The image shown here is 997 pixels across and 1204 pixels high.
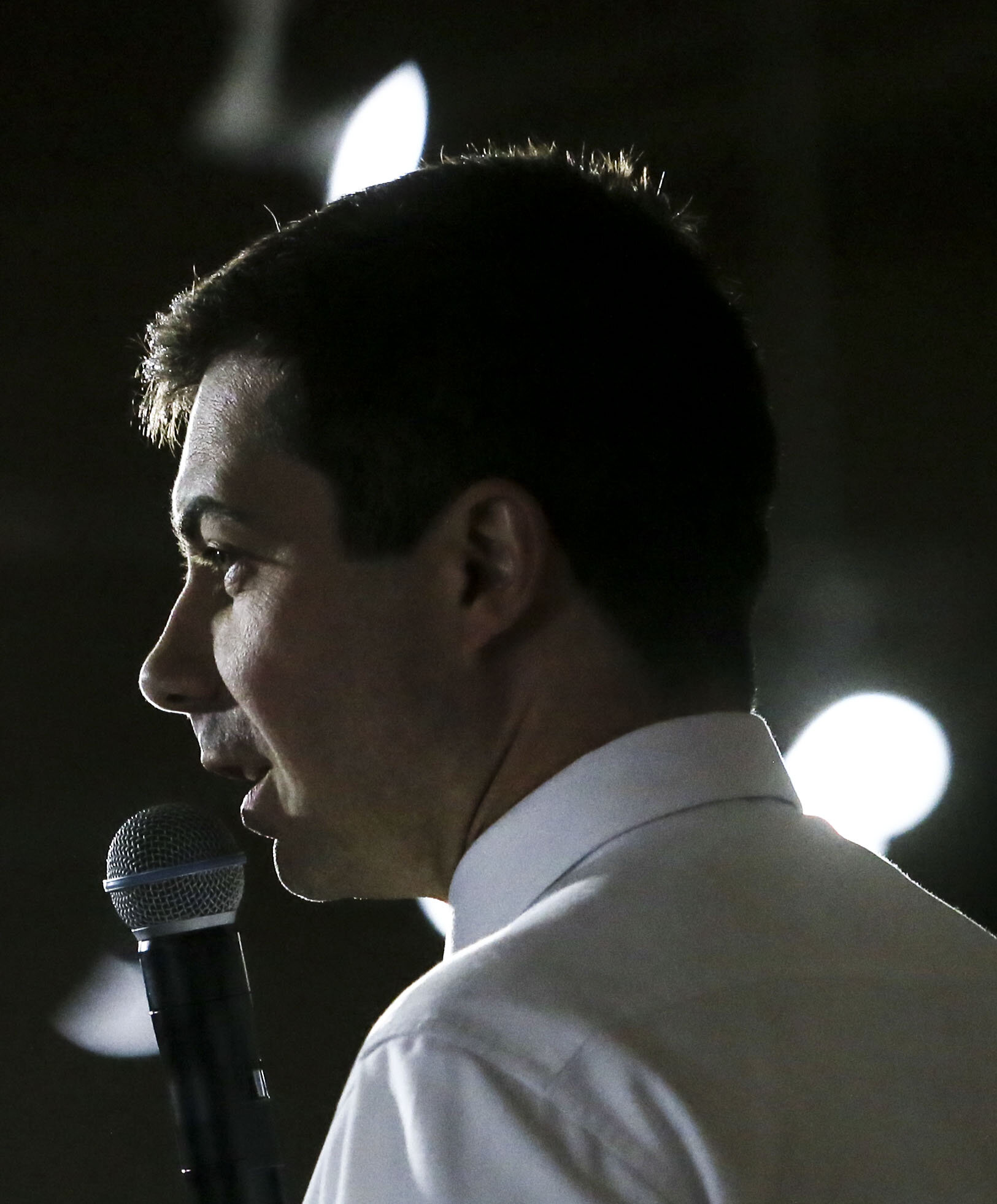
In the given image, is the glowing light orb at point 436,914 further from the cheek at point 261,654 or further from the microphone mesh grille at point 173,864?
the cheek at point 261,654

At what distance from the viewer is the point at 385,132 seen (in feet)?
8.62

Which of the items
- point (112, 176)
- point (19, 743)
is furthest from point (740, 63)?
point (19, 743)

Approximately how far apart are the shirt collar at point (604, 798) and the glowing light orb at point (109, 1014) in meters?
1.95

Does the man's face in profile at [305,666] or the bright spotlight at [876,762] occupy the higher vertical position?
the man's face in profile at [305,666]

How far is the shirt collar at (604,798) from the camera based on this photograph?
757 mm

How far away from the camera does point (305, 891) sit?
0.94m

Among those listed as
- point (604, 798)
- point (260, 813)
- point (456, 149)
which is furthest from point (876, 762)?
point (604, 798)

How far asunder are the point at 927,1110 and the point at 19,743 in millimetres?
2258

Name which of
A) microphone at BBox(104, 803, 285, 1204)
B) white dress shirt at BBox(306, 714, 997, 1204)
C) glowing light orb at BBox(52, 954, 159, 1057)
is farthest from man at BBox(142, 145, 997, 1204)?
glowing light orb at BBox(52, 954, 159, 1057)

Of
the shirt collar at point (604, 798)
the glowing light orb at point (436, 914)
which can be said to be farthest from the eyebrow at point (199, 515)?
the glowing light orb at point (436, 914)

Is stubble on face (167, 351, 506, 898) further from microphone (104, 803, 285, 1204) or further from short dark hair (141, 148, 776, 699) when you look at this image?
microphone (104, 803, 285, 1204)

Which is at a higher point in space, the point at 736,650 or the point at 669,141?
the point at 669,141

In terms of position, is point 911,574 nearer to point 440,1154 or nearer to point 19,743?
point 19,743

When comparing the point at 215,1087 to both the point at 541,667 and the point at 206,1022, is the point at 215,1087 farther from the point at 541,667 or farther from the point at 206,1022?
Answer: the point at 541,667
